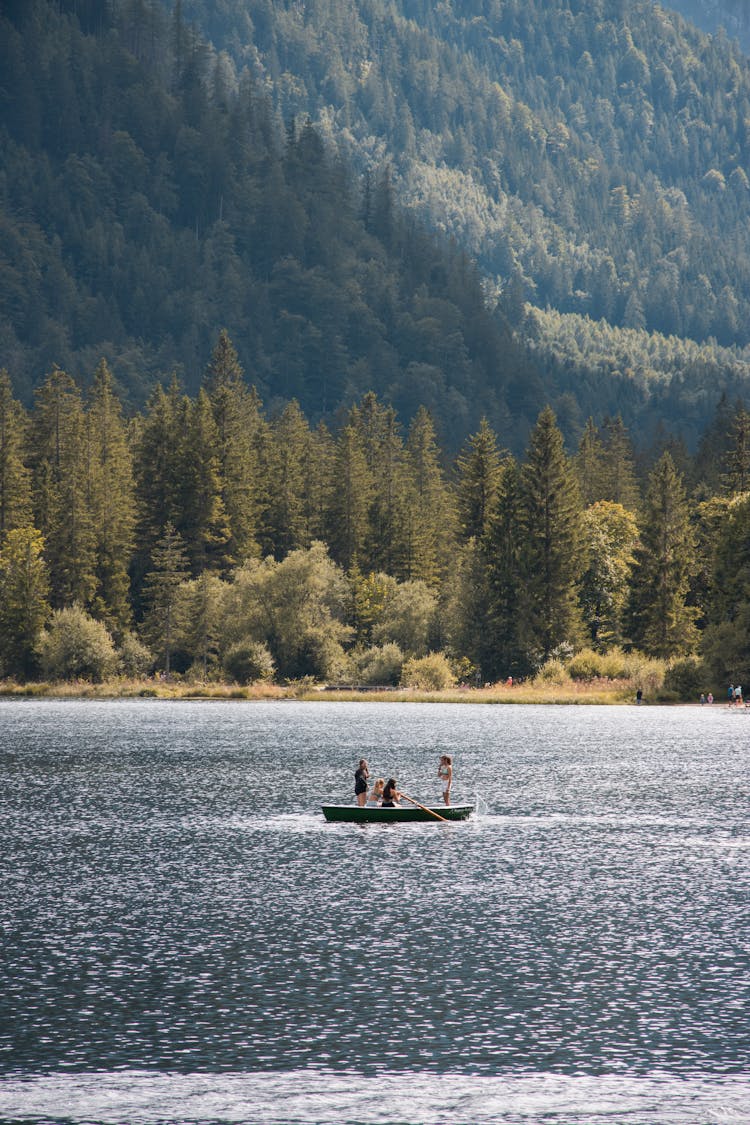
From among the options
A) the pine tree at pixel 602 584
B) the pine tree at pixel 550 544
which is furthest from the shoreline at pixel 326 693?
the pine tree at pixel 602 584

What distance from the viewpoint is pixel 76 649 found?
15375 centimetres

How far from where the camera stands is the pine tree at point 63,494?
164375 mm

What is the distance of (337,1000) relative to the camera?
1236 inches

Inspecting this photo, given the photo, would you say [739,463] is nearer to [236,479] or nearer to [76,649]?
[236,479]

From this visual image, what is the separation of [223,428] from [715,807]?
12595 centimetres

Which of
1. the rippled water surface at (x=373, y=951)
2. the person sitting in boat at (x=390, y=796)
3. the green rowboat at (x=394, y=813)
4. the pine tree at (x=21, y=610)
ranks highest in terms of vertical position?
the pine tree at (x=21, y=610)

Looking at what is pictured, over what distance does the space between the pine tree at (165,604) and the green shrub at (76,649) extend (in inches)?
233

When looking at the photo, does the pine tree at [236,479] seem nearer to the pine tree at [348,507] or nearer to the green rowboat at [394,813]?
the pine tree at [348,507]

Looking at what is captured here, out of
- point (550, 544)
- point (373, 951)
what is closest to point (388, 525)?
point (550, 544)

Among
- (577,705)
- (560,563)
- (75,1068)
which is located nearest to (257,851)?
(75,1068)

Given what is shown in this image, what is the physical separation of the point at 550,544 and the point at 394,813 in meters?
94.4

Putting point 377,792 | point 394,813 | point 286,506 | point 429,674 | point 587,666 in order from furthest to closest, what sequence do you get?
1. point 286,506
2. point 429,674
3. point 587,666
4. point 394,813
5. point 377,792

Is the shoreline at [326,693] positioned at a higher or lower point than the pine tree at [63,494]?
lower

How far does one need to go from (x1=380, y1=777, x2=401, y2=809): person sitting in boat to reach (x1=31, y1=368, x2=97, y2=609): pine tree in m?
110
